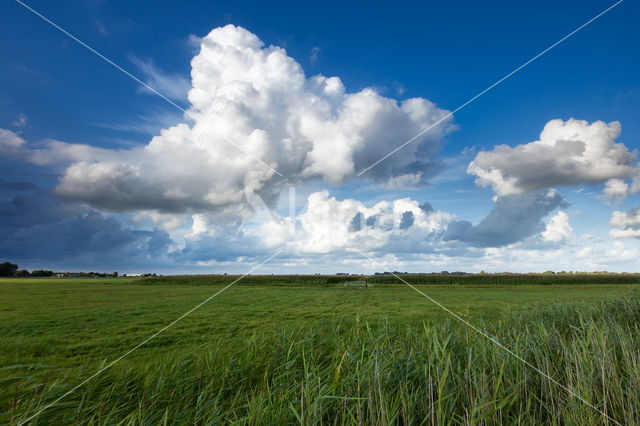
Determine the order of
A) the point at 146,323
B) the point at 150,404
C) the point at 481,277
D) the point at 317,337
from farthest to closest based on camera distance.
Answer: the point at 481,277, the point at 146,323, the point at 317,337, the point at 150,404

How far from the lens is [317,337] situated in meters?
9.06

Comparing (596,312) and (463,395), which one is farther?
(596,312)

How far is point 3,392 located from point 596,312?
19423 millimetres

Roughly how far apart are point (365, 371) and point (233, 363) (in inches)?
143

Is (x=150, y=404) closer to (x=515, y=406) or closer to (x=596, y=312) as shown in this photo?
(x=515, y=406)

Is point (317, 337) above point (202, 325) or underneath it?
above

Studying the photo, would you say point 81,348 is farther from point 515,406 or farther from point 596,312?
point 596,312

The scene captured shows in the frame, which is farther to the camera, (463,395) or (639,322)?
(639,322)

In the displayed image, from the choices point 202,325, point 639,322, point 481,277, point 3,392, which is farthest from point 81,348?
point 481,277

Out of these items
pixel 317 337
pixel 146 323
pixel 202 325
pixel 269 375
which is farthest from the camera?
pixel 146 323

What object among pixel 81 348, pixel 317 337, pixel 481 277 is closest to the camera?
pixel 317 337

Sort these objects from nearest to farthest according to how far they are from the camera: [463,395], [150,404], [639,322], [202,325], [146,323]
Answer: [463,395], [150,404], [639,322], [202,325], [146,323]

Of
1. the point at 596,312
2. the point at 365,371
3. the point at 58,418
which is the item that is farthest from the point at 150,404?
the point at 596,312

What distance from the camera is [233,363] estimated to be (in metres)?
7.23
